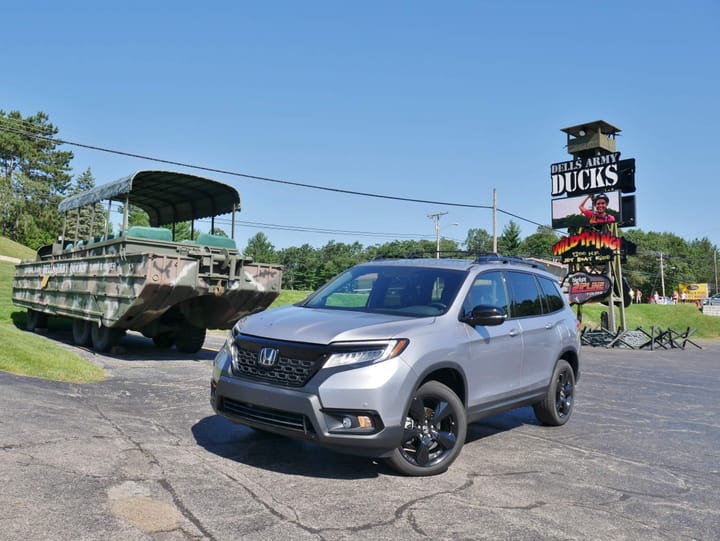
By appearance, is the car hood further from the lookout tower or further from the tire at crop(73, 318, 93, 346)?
the lookout tower

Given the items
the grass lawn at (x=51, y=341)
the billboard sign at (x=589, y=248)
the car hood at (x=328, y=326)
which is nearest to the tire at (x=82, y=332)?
the grass lawn at (x=51, y=341)

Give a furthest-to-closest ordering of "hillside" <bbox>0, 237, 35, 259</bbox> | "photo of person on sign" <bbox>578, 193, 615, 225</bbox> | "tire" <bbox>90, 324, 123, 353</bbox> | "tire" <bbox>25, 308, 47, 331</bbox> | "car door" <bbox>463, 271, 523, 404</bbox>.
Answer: "hillside" <bbox>0, 237, 35, 259</bbox>, "photo of person on sign" <bbox>578, 193, 615, 225</bbox>, "tire" <bbox>25, 308, 47, 331</bbox>, "tire" <bbox>90, 324, 123, 353</bbox>, "car door" <bbox>463, 271, 523, 404</bbox>

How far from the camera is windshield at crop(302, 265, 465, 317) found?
5.55 metres

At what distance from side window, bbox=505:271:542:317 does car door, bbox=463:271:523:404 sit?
15 cm

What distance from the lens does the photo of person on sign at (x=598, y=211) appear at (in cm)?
2455

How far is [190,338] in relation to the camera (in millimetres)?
12742

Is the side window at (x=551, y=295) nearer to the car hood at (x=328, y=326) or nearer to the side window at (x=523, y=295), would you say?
the side window at (x=523, y=295)

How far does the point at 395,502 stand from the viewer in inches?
166

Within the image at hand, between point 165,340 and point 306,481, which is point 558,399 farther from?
point 165,340

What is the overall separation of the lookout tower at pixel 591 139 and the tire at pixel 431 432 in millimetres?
22624

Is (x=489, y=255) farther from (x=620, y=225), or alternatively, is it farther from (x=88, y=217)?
(x=620, y=225)

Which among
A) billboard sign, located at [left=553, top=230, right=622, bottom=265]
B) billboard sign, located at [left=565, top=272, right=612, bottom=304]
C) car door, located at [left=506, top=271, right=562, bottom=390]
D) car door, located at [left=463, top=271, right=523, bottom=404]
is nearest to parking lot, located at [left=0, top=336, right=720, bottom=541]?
car door, located at [left=463, top=271, right=523, bottom=404]

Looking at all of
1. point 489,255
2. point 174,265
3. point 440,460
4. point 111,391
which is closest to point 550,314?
point 489,255

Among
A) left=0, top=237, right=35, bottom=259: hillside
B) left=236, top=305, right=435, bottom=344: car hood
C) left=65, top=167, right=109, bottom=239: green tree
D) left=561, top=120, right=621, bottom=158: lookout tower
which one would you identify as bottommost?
left=236, top=305, right=435, bottom=344: car hood
